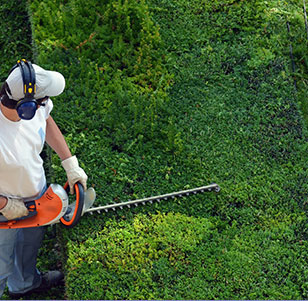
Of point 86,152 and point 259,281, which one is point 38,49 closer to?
point 86,152

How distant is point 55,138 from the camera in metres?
3.71

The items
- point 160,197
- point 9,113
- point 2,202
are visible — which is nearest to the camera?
point 9,113

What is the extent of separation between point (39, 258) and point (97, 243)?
71 cm

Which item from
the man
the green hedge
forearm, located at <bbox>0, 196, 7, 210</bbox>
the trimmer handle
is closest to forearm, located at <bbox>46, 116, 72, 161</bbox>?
the man

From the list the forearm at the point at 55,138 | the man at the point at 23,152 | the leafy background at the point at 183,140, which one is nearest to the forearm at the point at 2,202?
the man at the point at 23,152

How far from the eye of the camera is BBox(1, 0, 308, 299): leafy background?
4.00 metres

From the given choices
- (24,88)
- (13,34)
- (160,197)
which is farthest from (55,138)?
(13,34)

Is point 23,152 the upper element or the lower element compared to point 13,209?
upper

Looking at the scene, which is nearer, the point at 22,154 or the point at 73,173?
the point at 22,154

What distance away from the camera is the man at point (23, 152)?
3.04 metres

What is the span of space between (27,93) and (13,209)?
80cm

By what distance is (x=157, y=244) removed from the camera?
163 inches

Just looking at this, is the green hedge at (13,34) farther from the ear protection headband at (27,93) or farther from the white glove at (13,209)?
the ear protection headband at (27,93)

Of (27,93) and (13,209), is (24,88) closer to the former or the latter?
(27,93)
